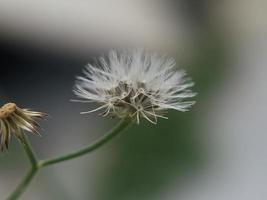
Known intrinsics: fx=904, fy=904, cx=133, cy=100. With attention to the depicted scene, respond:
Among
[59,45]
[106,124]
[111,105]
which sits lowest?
[111,105]

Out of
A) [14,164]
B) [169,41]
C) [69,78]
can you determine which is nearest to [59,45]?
[69,78]

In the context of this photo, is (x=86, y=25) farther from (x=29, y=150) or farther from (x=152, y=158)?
(x=29, y=150)

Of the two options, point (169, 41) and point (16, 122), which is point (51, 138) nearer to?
point (169, 41)

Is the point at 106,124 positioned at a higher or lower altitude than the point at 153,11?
lower

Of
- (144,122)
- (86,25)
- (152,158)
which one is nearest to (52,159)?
(144,122)

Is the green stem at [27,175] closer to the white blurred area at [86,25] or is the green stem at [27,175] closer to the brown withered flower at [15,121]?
the brown withered flower at [15,121]

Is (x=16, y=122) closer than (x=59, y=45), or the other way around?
(x=16, y=122)

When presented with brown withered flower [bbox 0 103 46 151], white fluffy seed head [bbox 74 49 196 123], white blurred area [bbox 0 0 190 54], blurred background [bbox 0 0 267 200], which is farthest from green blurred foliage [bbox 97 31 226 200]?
brown withered flower [bbox 0 103 46 151]
